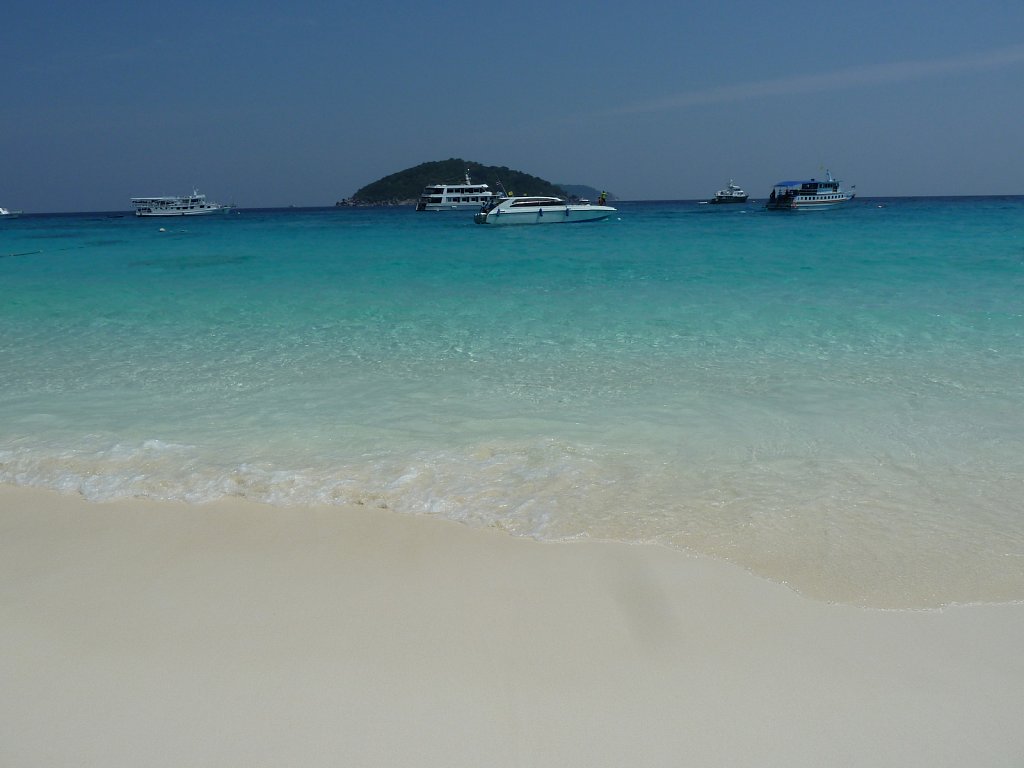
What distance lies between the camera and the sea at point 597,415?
12.5 feet

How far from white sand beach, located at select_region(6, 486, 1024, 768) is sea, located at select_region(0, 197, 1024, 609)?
34cm

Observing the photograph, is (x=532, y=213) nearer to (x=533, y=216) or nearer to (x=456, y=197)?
(x=533, y=216)

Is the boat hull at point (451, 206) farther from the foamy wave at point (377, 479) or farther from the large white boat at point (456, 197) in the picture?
the foamy wave at point (377, 479)

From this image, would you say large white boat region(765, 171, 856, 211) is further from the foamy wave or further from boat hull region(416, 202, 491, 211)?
the foamy wave

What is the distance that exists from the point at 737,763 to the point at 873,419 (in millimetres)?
4044

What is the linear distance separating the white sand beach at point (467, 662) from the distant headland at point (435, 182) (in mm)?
134466

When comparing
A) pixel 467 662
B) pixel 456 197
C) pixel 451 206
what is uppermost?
pixel 456 197

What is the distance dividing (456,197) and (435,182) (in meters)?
70.4

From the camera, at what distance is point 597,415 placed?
5695mm

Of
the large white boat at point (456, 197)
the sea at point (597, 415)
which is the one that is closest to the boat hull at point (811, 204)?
the large white boat at point (456, 197)

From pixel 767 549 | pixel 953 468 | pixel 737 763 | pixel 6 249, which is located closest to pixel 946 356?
pixel 953 468

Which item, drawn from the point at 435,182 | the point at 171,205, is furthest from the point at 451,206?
the point at 435,182

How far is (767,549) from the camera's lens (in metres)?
3.53

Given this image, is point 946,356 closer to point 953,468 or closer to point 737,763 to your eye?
point 953,468
